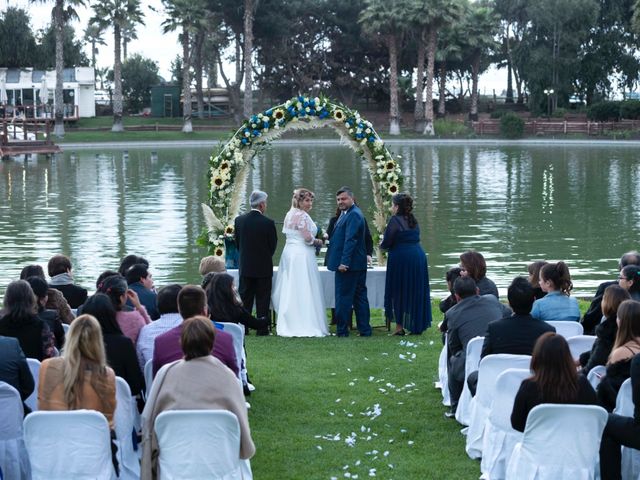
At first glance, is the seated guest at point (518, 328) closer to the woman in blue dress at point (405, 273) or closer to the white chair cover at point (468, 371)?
the white chair cover at point (468, 371)

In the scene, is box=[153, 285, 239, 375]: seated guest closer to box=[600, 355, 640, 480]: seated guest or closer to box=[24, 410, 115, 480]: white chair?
box=[24, 410, 115, 480]: white chair

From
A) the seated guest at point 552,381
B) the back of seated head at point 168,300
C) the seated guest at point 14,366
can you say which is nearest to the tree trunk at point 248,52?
the back of seated head at point 168,300

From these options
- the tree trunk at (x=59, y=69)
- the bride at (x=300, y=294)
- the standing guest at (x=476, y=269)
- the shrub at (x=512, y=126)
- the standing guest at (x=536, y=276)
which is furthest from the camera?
the shrub at (x=512, y=126)

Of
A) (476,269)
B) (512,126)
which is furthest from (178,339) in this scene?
(512,126)

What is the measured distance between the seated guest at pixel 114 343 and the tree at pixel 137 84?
85.1 metres

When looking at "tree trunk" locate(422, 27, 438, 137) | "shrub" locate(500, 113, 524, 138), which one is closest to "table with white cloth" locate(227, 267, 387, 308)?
"shrub" locate(500, 113, 524, 138)

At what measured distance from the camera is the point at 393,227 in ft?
39.5

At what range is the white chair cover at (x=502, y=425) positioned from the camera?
22.3ft

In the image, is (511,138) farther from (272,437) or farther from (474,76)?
(272,437)

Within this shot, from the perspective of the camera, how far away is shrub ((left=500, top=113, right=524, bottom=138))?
239 feet

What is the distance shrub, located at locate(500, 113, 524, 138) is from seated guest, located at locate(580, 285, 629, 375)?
6712cm

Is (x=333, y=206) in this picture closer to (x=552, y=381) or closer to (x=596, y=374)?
(x=596, y=374)

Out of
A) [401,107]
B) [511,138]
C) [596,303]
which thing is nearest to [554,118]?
[511,138]

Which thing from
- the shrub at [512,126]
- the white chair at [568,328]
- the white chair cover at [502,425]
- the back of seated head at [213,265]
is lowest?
the white chair cover at [502,425]
